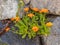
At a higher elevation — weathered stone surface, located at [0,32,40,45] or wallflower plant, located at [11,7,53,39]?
wallflower plant, located at [11,7,53,39]

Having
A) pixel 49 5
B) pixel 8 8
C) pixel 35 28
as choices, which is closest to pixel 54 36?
pixel 35 28

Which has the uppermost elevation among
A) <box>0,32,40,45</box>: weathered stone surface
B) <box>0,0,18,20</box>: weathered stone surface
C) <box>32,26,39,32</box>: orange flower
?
A: <box>0,0,18,20</box>: weathered stone surface

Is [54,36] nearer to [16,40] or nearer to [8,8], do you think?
[16,40]

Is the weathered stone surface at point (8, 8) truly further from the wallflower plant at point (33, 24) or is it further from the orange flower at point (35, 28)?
the orange flower at point (35, 28)

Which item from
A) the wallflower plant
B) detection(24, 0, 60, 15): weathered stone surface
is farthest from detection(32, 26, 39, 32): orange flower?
detection(24, 0, 60, 15): weathered stone surface

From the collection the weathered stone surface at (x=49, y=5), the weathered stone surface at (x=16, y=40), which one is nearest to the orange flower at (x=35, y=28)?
the weathered stone surface at (x=16, y=40)

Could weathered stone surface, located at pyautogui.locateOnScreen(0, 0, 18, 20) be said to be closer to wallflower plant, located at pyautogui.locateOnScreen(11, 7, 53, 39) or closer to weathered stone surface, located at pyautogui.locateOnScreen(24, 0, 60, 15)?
wallflower plant, located at pyautogui.locateOnScreen(11, 7, 53, 39)

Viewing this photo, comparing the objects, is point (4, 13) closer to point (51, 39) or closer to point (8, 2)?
point (8, 2)
